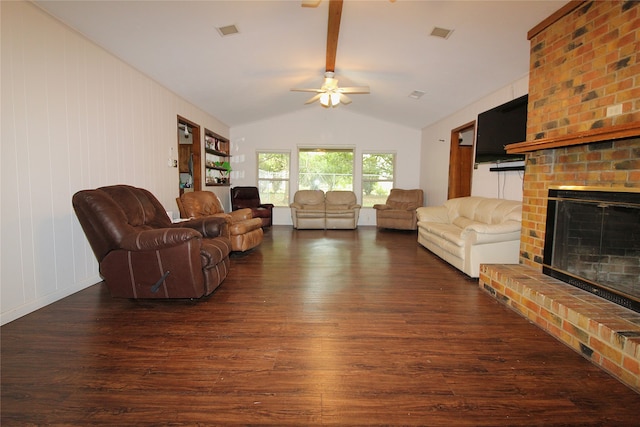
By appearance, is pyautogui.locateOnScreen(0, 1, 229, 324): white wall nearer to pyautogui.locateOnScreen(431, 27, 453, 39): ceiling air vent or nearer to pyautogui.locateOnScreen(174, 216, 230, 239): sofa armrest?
pyautogui.locateOnScreen(174, 216, 230, 239): sofa armrest

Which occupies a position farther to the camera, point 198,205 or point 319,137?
point 319,137

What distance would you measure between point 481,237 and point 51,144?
4.10 metres

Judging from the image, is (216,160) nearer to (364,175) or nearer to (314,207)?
(314,207)

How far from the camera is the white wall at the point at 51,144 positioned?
2.31 meters

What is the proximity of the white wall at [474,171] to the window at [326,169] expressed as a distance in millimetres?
1838

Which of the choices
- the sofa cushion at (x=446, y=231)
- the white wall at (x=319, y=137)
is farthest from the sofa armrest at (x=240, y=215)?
the white wall at (x=319, y=137)

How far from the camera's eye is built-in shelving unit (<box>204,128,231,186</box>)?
6.41 metres

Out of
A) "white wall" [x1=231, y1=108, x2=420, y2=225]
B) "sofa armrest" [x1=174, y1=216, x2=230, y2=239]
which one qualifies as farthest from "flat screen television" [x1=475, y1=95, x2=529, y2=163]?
"sofa armrest" [x1=174, y1=216, x2=230, y2=239]

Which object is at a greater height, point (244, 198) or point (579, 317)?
point (244, 198)

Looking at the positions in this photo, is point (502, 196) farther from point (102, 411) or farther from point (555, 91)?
point (102, 411)

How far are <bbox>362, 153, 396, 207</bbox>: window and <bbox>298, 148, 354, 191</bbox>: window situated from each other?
1.24 ft

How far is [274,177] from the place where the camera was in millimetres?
8203

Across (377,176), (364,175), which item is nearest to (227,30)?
(364,175)

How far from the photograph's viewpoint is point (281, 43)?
12.9ft
